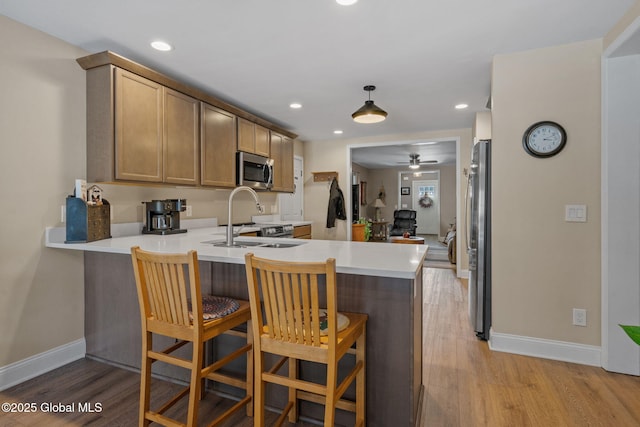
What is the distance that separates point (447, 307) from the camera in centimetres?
382

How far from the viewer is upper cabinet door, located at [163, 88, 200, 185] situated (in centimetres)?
294

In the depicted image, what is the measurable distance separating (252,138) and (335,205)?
2222mm

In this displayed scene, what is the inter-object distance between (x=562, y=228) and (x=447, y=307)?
1.61 meters

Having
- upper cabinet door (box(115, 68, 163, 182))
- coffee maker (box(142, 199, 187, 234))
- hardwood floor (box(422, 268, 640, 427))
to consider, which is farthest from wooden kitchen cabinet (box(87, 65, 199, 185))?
hardwood floor (box(422, 268, 640, 427))

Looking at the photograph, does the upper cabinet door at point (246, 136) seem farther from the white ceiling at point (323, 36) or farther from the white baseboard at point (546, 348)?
the white baseboard at point (546, 348)

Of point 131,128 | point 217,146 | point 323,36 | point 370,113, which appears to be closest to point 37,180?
point 131,128

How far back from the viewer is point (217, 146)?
11.6 ft

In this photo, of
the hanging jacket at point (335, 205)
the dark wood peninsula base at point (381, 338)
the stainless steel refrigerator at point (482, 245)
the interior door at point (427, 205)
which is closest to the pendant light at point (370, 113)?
the stainless steel refrigerator at point (482, 245)

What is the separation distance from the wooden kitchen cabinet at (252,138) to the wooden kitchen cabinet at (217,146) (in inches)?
5.3

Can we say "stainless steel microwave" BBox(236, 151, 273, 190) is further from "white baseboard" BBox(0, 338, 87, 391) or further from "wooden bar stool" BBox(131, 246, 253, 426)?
"wooden bar stool" BBox(131, 246, 253, 426)

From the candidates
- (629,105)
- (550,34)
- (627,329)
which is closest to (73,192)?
(627,329)

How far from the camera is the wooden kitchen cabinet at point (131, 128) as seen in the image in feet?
8.22

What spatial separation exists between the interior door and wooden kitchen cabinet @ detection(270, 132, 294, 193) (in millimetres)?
6970

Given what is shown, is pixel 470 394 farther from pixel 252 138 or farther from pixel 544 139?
pixel 252 138
